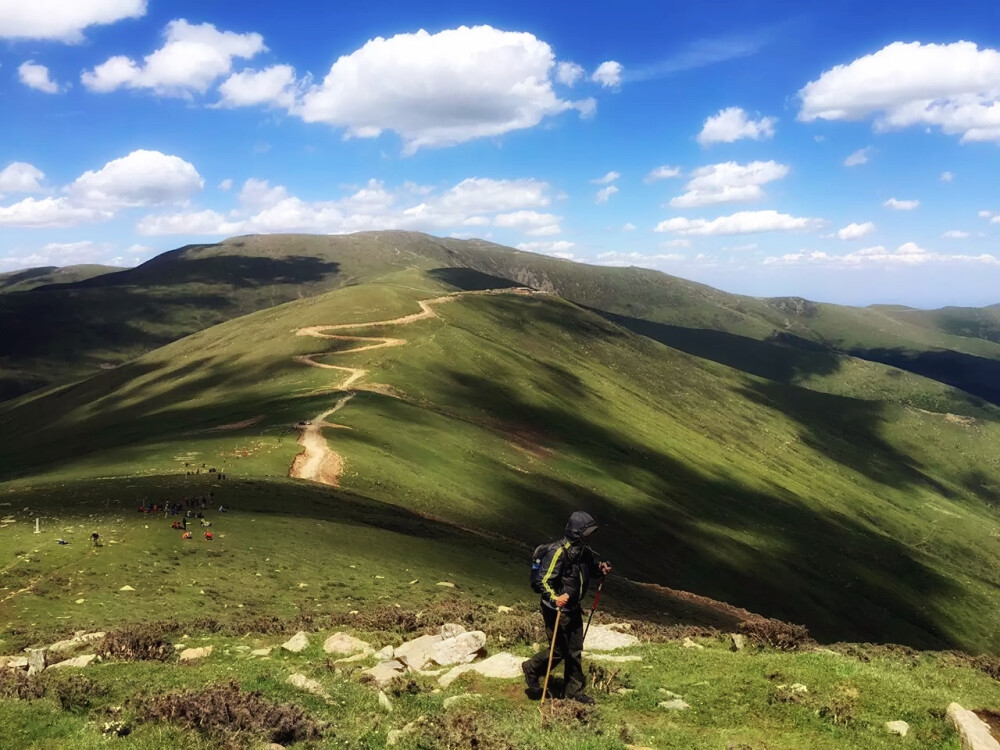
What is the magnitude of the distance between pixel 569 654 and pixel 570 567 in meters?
2.15

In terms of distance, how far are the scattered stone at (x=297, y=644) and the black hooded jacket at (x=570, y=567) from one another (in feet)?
31.3

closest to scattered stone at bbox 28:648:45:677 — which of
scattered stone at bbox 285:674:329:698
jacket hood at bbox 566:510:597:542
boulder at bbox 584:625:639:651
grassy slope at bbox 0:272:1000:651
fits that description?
scattered stone at bbox 285:674:329:698

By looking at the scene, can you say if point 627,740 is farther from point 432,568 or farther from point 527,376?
point 527,376

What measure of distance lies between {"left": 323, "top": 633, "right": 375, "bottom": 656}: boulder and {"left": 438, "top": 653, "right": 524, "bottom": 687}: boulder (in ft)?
13.4

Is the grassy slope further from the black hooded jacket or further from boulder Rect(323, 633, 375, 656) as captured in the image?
the black hooded jacket

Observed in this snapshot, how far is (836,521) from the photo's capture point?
119125mm

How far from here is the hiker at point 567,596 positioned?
1652cm

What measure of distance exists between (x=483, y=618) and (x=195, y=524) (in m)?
21.0

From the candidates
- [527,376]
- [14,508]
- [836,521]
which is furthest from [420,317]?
[14,508]

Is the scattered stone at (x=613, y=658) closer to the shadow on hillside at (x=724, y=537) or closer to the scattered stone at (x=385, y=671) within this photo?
the scattered stone at (x=385, y=671)

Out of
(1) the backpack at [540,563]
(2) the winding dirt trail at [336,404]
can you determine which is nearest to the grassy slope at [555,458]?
(2) the winding dirt trail at [336,404]

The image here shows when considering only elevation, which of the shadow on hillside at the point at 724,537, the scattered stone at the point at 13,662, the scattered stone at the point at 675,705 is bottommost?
the shadow on hillside at the point at 724,537

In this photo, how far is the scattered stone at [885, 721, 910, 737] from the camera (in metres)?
14.4

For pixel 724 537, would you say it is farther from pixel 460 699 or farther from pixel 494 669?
pixel 460 699
